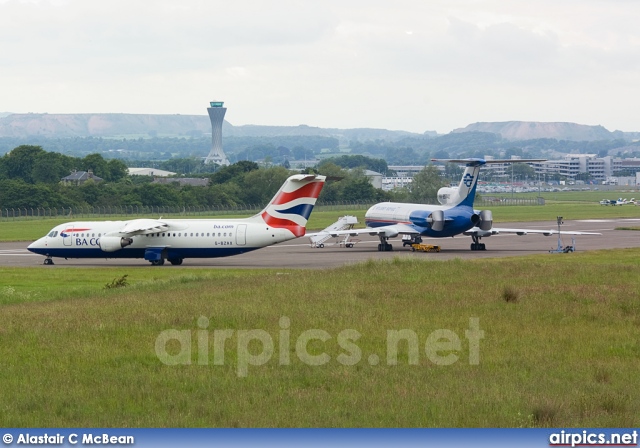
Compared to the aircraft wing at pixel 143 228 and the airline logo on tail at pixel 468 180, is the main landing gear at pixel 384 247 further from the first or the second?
the aircraft wing at pixel 143 228

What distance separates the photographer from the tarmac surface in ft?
206

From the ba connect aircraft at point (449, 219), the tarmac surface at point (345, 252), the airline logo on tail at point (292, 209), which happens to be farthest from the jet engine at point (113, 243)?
the ba connect aircraft at point (449, 219)

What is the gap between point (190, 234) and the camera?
204 ft

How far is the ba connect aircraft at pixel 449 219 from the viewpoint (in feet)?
228

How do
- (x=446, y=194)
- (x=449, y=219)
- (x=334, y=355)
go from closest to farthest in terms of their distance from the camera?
(x=334, y=355) → (x=449, y=219) → (x=446, y=194)

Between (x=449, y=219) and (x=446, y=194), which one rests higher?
(x=446, y=194)

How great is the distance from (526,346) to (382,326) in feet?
13.7

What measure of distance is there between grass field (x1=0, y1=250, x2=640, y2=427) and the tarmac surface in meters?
24.3

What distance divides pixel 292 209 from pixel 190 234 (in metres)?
6.55

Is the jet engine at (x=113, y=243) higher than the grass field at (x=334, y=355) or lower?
lower

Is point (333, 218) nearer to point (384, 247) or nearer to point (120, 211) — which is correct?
point (120, 211)

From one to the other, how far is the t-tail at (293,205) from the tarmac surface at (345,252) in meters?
2.32

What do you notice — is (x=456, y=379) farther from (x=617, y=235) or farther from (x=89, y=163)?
(x=89, y=163)

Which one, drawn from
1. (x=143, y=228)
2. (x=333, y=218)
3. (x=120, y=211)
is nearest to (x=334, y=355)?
(x=143, y=228)
